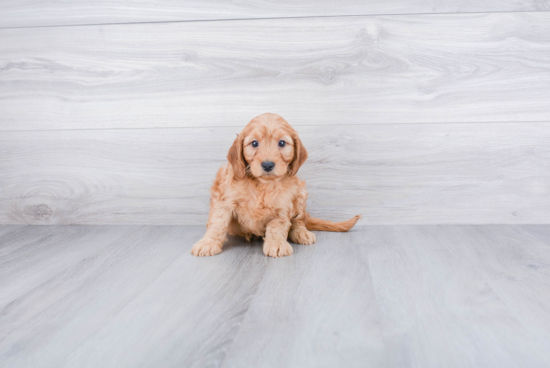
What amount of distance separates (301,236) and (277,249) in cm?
18

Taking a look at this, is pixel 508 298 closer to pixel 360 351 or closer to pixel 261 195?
pixel 360 351

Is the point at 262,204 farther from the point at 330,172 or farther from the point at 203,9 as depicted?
the point at 203,9

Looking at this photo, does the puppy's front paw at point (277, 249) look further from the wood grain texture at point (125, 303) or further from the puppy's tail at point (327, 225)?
the puppy's tail at point (327, 225)

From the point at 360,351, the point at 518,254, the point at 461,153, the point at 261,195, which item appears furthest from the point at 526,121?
the point at 360,351

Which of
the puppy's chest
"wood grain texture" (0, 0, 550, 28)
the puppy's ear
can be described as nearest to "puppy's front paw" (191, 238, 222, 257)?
the puppy's chest

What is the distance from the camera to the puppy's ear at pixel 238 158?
1445 mm

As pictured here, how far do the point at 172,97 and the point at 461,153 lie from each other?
133cm

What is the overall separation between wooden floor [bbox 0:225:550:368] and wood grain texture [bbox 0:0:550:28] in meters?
0.98

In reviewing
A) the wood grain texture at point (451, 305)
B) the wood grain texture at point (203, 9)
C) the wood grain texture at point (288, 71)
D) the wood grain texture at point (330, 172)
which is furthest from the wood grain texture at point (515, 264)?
the wood grain texture at point (203, 9)

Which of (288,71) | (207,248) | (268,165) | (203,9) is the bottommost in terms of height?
(207,248)

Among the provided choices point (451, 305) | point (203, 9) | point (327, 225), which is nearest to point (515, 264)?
point (451, 305)

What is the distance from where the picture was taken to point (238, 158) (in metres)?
1.45

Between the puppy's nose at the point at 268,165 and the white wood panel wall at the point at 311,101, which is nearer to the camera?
the puppy's nose at the point at 268,165

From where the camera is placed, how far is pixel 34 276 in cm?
126
